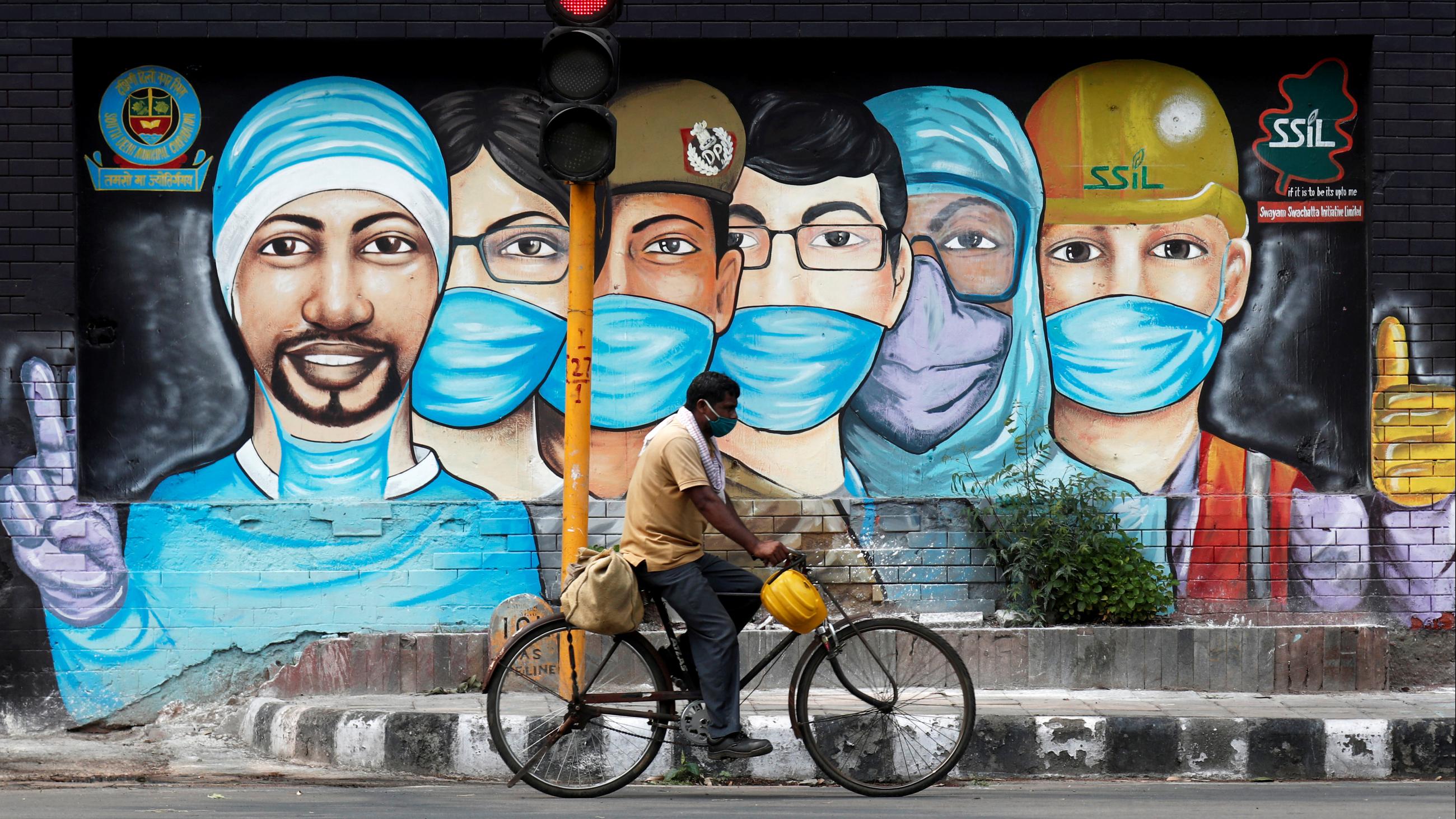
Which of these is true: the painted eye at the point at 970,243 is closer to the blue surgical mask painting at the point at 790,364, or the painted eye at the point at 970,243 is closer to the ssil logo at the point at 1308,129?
the blue surgical mask painting at the point at 790,364

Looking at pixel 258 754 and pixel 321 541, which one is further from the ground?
pixel 321 541

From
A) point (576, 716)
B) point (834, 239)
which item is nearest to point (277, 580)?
point (576, 716)

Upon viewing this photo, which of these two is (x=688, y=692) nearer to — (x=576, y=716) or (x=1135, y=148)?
(x=576, y=716)

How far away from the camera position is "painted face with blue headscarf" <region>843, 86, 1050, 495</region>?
8.55m

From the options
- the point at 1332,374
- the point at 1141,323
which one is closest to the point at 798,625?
the point at 1141,323

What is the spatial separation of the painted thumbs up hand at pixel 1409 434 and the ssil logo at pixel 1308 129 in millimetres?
1166

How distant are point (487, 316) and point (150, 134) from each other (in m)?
2.30

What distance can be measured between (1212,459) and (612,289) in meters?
3.85

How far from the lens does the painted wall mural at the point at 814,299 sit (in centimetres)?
834

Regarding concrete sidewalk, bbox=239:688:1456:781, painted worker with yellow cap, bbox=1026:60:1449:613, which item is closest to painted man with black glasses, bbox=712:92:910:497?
painted worker with yellow cap, bbox=1026:60:1449:613

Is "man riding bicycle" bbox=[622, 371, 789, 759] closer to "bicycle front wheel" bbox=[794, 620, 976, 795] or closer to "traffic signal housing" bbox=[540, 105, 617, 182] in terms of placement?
"bicycle front wheel" bbox=[794, 620, 976, 795]

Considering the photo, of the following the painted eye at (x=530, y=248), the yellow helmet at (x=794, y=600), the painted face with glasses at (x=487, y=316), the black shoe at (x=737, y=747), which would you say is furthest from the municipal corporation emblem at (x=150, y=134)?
the black shoe at (x=737, y=747)

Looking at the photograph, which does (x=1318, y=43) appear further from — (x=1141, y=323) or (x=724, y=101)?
(x=724, y=101)

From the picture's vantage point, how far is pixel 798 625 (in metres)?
5.71
